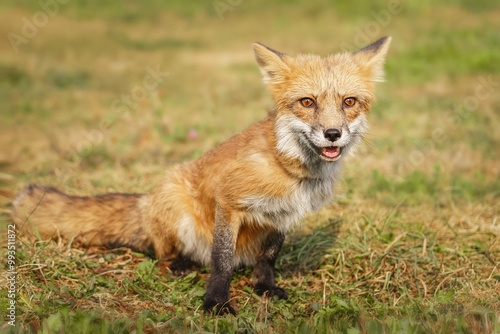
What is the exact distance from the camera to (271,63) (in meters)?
3.78

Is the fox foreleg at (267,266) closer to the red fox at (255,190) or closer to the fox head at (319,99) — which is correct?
the red fox at (255,190)

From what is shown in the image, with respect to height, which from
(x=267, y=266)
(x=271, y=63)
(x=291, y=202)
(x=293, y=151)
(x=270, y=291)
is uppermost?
(x=271, y=63)

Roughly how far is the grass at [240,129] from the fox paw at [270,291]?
0.29 ft

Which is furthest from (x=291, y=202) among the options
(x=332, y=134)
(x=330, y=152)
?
(x=332, y=134)

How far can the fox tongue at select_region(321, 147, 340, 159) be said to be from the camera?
346 cm

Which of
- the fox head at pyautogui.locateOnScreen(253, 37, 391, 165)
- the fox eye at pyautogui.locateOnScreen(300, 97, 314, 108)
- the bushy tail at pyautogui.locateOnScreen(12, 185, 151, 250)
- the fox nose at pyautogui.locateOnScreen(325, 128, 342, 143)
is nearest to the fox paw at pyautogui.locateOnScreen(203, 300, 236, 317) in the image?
the bushy tail at pyautogui.locateOnScreen(12, 185, 151, 250)

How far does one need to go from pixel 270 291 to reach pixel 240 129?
201 inches

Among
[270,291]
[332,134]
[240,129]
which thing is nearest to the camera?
[332,134]

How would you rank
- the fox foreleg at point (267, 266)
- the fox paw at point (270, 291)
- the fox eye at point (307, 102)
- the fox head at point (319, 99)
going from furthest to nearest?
the fox foreleg at point (267, 266) → the fox paw at point (270, 291) → the fox eye at point (307, 102) → the fox head at point (319, 99)

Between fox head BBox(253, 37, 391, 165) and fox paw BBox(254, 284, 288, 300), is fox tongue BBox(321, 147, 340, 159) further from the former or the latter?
fox paw BBox(254, 284, 288, 300)

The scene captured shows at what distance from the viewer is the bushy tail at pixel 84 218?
444cm

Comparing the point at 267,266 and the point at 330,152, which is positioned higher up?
the point at 330,152

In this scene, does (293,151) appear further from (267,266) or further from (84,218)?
(84,218)

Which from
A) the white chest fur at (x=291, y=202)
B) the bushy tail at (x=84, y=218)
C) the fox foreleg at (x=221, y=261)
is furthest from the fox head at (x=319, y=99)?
the bushy tail at (x=84, y=218)
